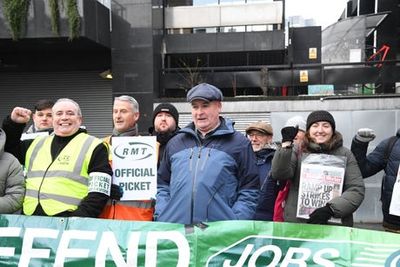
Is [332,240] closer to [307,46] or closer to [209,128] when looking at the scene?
[209,128]

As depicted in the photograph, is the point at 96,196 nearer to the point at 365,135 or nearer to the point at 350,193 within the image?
the point at 350,193

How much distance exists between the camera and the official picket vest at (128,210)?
3584 mm

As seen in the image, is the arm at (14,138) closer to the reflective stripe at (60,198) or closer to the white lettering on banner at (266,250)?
the reflective stripe at (60,198)

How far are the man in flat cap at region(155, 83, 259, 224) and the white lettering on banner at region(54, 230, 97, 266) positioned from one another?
0.51 meters

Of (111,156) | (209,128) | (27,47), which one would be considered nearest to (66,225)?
(111,156)

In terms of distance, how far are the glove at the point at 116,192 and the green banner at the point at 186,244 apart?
525 millimetres

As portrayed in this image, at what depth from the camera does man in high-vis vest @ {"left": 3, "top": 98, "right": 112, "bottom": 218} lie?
3.14 m

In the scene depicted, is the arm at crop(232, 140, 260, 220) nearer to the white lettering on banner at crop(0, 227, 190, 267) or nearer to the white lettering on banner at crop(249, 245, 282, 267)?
the white lettering on banner at crop(249, 245, 282, 267)

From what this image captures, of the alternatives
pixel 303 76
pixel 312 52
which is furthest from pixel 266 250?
pixel 312 52

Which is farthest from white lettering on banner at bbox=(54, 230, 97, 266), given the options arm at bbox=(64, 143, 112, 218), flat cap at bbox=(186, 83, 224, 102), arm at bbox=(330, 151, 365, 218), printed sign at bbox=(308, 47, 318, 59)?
printed sign at bbox=(308, 47, 318, 59)

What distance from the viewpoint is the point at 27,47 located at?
44.9 ft

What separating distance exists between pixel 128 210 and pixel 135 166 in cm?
37

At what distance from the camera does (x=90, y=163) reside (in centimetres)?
322

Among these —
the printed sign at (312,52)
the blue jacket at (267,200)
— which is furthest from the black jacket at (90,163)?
the printed sign at (312,52)
